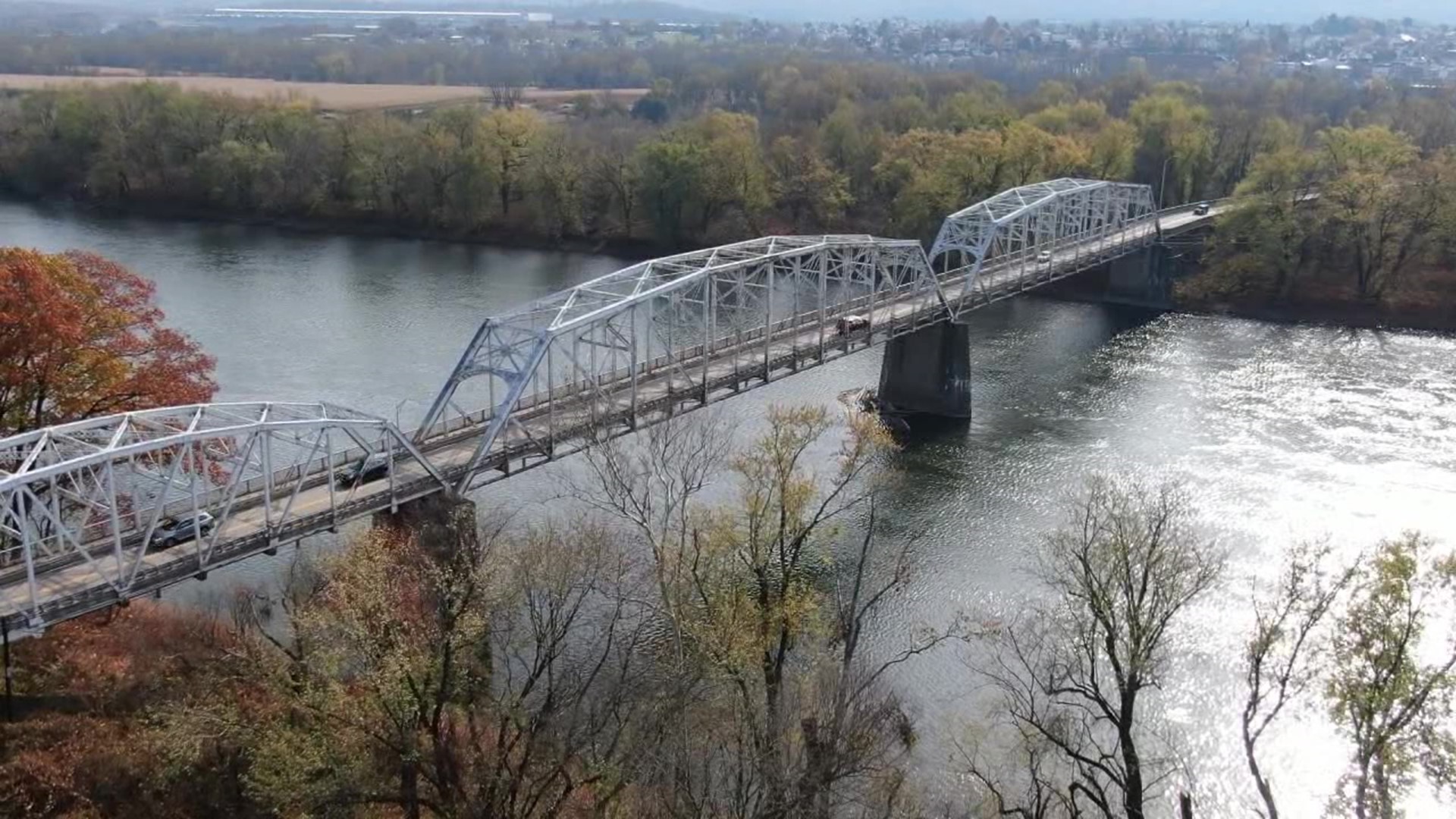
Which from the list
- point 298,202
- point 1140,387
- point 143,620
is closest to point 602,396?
point 143,620

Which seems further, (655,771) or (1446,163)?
(1446,163)

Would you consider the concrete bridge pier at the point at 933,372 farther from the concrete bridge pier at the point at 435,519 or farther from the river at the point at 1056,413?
the concrete bridge pier at the point at 435,519

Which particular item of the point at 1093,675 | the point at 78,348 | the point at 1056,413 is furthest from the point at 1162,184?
the point at 78,348

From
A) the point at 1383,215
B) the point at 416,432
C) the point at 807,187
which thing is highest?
the point at 807,187

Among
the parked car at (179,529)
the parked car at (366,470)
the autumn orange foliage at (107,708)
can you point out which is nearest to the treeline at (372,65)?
the parked car at (366,470)

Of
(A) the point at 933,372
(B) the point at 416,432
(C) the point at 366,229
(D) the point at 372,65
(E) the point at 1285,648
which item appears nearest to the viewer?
(E) the point at 1285,648

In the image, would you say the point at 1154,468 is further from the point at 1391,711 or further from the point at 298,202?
the point at 298,202

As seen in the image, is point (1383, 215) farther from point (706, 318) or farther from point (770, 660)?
point (770, 660)
